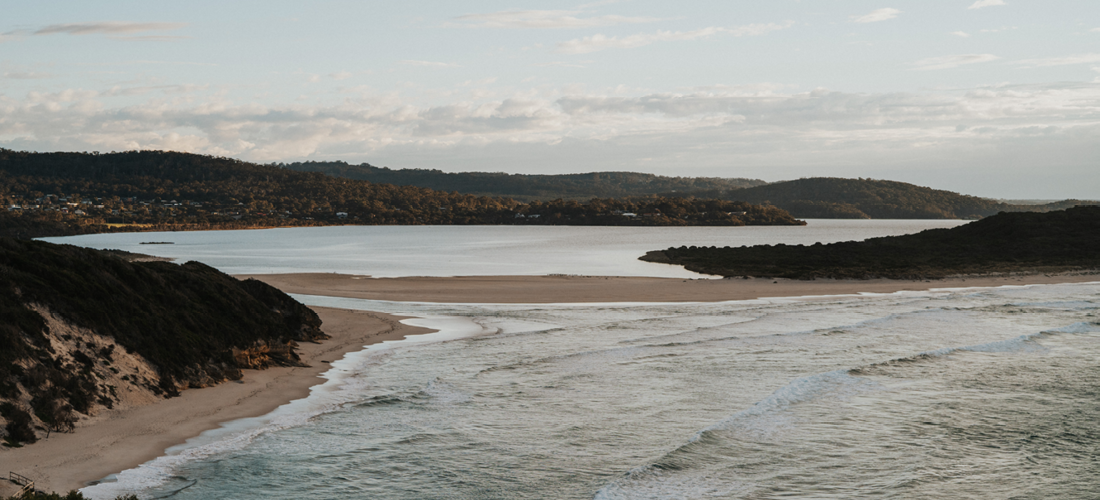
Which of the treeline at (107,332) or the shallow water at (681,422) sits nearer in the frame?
the shallow water at (681,422)

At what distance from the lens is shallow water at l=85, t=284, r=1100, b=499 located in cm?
886

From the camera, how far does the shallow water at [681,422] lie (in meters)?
8.86

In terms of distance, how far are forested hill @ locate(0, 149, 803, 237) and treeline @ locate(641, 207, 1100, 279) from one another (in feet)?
396

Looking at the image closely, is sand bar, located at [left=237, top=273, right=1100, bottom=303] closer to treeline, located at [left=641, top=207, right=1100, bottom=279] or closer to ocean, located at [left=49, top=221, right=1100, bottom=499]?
treeline, located at [left=641, top=207, right=1100, bottom=279]

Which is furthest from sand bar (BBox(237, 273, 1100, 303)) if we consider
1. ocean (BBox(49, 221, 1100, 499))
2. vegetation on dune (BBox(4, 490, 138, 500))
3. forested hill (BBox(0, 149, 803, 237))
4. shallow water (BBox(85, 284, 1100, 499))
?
forested hill (BBox(0, 149, 803, 237))

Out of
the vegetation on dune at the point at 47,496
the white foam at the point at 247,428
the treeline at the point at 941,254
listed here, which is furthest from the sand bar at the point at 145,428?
the treeline at the point at 941,254

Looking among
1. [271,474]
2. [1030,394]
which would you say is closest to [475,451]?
[271,474]

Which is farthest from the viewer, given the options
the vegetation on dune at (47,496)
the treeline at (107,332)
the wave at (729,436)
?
the treeline at (107,332)

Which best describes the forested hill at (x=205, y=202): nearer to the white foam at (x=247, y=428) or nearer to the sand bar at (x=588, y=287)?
the sand bar at (x=588, y=287)

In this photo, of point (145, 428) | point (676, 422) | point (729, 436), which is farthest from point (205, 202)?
point (729, 436)

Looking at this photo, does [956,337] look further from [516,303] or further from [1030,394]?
[516,303]

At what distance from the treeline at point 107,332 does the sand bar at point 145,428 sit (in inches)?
13.3

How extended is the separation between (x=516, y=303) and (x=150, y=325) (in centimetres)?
1721

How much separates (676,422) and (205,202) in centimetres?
18011
